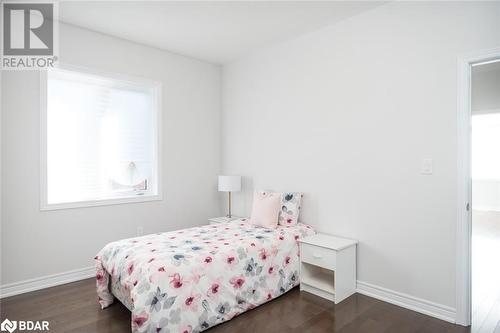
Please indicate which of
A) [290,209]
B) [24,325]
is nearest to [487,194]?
[290,209]

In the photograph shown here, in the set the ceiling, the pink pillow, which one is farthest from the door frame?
the pink pillow

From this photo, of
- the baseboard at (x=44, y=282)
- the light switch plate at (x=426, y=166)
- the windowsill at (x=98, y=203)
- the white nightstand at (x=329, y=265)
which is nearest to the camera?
the light switch plate at (x=426, y=166)

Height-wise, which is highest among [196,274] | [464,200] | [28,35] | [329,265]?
[28,35]

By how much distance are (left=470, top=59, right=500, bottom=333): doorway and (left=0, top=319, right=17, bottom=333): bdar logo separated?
355cm

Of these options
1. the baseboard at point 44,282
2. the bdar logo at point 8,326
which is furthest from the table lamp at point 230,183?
the bdar logo at point 8,326

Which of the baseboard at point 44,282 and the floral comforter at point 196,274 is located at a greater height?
the floral comforter at point 196,274

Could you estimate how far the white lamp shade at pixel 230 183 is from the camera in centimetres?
413

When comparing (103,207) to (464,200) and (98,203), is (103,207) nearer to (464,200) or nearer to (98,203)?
(98,203)

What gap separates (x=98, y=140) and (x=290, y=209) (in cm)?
243

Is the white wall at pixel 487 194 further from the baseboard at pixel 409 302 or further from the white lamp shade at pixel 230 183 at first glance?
the white lamp shade at pixel 230 183

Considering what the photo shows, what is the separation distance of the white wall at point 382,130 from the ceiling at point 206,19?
234mm

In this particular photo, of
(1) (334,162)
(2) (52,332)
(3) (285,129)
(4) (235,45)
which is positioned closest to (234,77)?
(4) (235,45)

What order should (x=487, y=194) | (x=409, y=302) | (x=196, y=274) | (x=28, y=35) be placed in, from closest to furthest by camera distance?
(x=196, y=274), (x=409, y=302), (x=28, y=35), (x=487, y=194)

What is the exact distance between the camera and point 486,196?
229 inches
